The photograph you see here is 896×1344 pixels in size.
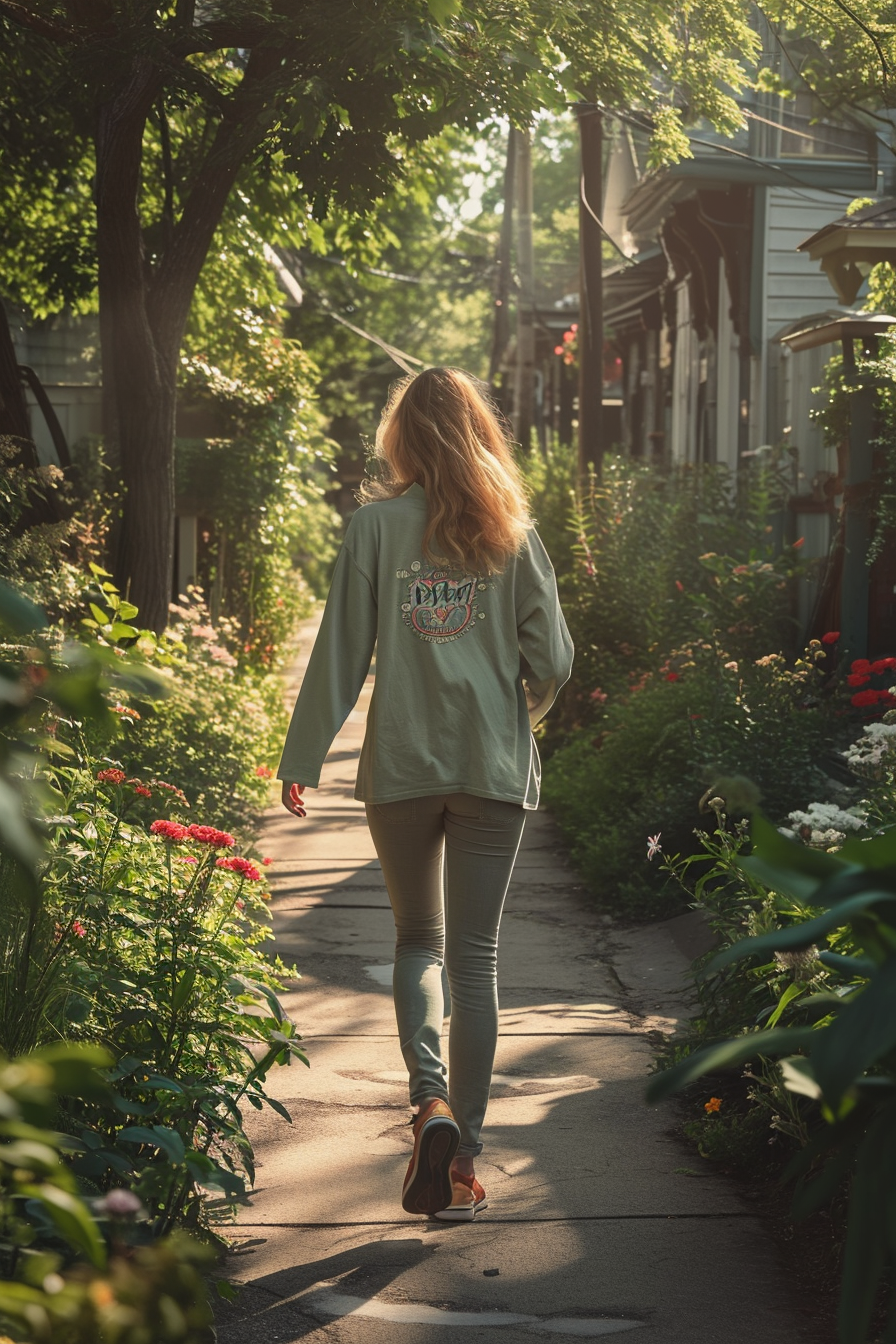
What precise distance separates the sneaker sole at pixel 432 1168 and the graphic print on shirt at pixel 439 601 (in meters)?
1.15

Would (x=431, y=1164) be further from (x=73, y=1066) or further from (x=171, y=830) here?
(x=73, y=1066)

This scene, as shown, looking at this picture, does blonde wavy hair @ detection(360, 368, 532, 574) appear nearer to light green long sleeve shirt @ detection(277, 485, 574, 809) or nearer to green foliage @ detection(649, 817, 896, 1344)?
light green long sleeve shirt @ detection(277, 485, 574, 809)

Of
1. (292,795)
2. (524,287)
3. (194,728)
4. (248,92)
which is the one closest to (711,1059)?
(292,795)

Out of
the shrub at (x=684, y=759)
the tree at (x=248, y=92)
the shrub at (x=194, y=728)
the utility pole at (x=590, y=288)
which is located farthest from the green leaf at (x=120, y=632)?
the utility pole at (x=590, y=288)

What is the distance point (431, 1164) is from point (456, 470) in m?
1.65

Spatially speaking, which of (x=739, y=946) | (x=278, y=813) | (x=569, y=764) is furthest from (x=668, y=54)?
(x=739, y=946)

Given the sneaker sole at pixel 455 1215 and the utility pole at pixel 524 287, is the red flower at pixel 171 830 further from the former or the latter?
the utility pole at pixel 524 287

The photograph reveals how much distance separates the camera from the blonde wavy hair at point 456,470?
3557mm

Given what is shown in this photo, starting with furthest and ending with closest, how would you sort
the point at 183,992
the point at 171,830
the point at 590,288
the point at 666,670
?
1. the point at 590,288
2. the point at 666,670
3. the point at 171,830
4. the point at 183,992

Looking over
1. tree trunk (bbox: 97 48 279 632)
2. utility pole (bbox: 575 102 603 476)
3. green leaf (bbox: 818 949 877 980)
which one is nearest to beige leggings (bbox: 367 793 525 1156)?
green leaf (bbox: 818 949 877 980)

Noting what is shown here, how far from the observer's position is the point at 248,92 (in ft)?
23.6

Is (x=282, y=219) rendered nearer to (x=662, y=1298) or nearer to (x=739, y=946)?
(x=662, y=1298)

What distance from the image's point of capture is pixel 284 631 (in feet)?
51.3

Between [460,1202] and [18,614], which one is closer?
[18,614]
